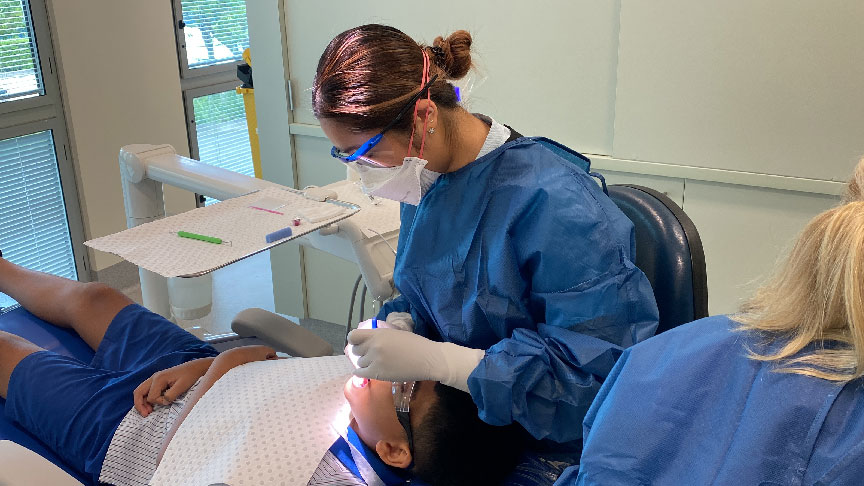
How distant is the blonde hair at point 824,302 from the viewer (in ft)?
2.01

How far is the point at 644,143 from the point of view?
206cm

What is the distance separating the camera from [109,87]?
11.6ft

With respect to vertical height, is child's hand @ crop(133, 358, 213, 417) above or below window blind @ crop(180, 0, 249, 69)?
below

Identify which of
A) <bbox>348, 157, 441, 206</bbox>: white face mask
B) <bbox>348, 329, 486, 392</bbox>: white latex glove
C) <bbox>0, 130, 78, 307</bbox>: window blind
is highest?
<bbox>348, 157, 441, 206</bbox>: white face mask

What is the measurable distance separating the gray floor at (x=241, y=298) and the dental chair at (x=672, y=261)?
179cm

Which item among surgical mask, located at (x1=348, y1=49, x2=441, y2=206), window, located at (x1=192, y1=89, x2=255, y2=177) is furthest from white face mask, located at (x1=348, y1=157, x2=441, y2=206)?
window, located at (x1=192, y1=89, x2=255, y2=177)

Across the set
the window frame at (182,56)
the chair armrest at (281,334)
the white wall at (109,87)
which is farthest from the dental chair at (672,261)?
the window frame at (182,56)

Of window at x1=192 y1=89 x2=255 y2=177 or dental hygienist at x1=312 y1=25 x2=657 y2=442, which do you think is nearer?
dental hygienist at x1=312 y1=25 x2=657 y2=442

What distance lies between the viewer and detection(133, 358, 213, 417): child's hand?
151 cm

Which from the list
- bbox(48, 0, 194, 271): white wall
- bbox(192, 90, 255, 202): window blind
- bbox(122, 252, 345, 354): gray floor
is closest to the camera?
bbox(122, 252, 345, 354): gray floor

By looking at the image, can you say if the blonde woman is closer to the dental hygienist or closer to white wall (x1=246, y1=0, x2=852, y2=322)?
the dental hygienist

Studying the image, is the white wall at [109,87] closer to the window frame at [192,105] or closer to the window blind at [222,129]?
the window frame at [192,105]

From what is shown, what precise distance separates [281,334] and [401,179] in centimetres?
60

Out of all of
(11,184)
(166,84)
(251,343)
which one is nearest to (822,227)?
(251,343)
